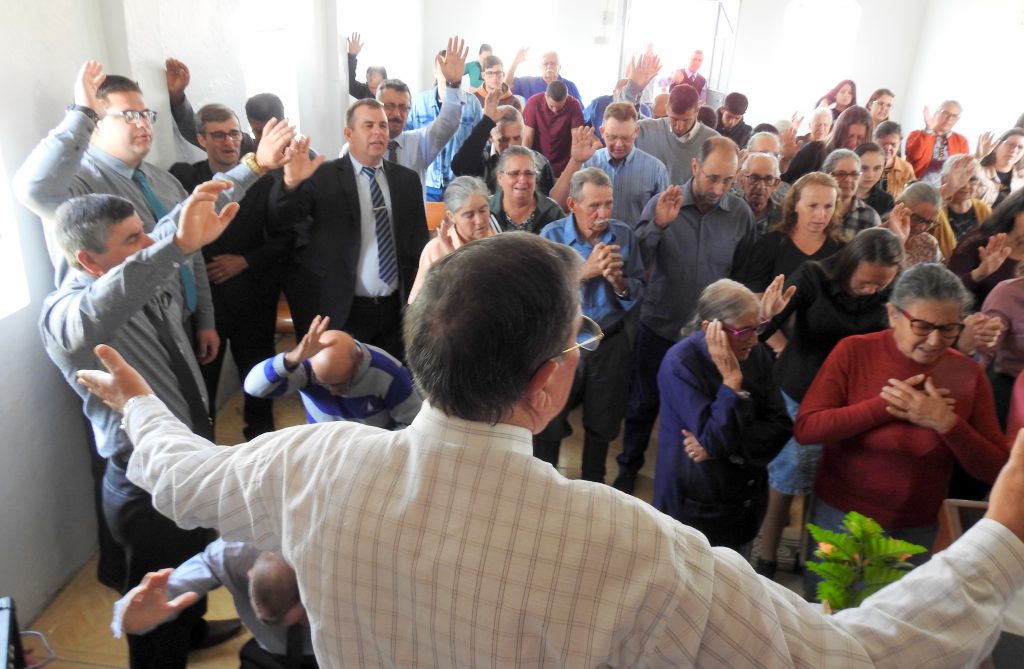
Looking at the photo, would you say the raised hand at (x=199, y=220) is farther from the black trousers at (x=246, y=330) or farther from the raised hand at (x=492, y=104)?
the raised hand at (x=492, y=104)

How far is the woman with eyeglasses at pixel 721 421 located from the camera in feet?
7.00

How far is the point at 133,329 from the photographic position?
6.73 ft

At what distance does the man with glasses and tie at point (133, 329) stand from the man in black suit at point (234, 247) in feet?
3.38

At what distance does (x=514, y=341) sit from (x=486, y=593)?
31 centimetres

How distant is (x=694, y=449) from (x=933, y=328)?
79cm

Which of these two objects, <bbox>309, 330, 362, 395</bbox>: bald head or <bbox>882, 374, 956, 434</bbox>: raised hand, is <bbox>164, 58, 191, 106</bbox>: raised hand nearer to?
<bbox>309, 330, 362, 395</bbox>: bald head

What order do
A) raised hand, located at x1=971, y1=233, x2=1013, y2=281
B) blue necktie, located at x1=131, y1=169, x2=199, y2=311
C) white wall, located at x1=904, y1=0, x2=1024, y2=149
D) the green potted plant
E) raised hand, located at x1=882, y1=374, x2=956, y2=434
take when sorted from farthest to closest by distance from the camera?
white wall, located at x1=904, y1=0, x2=1024, y2=149, raised hand, located at x1=971, y1=233, x2=1013, y2=281, blue necktie, located at x1=131, y1=169, x2=199, y2=311, raised hand, located at x1=882, y1=374, x2=956, y2=434, the green potted plant

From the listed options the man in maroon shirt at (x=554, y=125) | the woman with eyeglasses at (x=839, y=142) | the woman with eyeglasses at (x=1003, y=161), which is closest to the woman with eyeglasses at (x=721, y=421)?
the woman with eyeglasses at (x=839, y=142)

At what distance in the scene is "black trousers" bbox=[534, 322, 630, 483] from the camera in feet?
10.2

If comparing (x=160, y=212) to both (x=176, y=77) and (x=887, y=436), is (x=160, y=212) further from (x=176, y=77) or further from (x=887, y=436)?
(x=887, y=436)

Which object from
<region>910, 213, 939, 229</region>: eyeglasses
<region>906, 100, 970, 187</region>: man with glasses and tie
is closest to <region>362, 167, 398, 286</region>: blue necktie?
<region>910, 213, 939, 229</region>: eyeglasses

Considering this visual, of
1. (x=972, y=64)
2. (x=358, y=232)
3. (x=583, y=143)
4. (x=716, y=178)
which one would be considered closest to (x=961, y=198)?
(x=716, y=178)

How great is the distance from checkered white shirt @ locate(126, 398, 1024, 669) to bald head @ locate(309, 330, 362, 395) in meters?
1.10

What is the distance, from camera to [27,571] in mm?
2490
